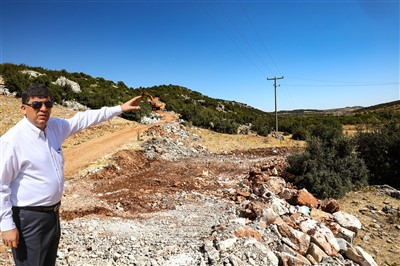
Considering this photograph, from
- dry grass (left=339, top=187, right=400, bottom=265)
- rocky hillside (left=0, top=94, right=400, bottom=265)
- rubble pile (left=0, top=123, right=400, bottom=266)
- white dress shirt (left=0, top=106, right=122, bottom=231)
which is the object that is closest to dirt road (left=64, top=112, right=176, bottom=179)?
rocky hillside (left=0, top=94, right=400, bottom=265)

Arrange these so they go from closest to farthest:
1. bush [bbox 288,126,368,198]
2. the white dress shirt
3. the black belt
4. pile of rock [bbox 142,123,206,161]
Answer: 1. the white dress shirt
2. the black belt
3. bush [bbox 288,126,368,198]
4. pile of rock [bbox 142,123,206,161]

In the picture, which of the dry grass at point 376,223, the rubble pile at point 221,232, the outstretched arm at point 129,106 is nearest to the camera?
the outstretched arm at point 129,106

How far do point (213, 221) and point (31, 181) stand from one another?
13.5 ft

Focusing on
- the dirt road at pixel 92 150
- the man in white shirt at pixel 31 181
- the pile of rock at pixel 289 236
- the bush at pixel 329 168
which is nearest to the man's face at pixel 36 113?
the man in white shirt at pixel 31 181

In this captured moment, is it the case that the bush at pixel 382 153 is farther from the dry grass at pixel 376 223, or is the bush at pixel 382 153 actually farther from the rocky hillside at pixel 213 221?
the dry grass at pixel 376 223

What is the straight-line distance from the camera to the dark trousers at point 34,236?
2273 mm

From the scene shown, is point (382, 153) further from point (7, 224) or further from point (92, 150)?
point (92, 150)

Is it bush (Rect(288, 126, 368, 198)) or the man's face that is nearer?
the man's face

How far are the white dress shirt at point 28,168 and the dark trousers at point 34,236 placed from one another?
0.32 ft

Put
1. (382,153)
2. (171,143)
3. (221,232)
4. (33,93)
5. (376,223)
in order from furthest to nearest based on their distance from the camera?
1. (171,143)
2. (382,153)
3. (376,223)
4. (221,232)
5. (33,93)

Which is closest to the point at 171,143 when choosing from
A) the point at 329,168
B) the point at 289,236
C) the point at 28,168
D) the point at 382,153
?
the point at 329,168

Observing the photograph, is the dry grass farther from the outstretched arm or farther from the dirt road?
the dirt road

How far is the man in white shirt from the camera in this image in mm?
2131

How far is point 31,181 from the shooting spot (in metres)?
2.24
